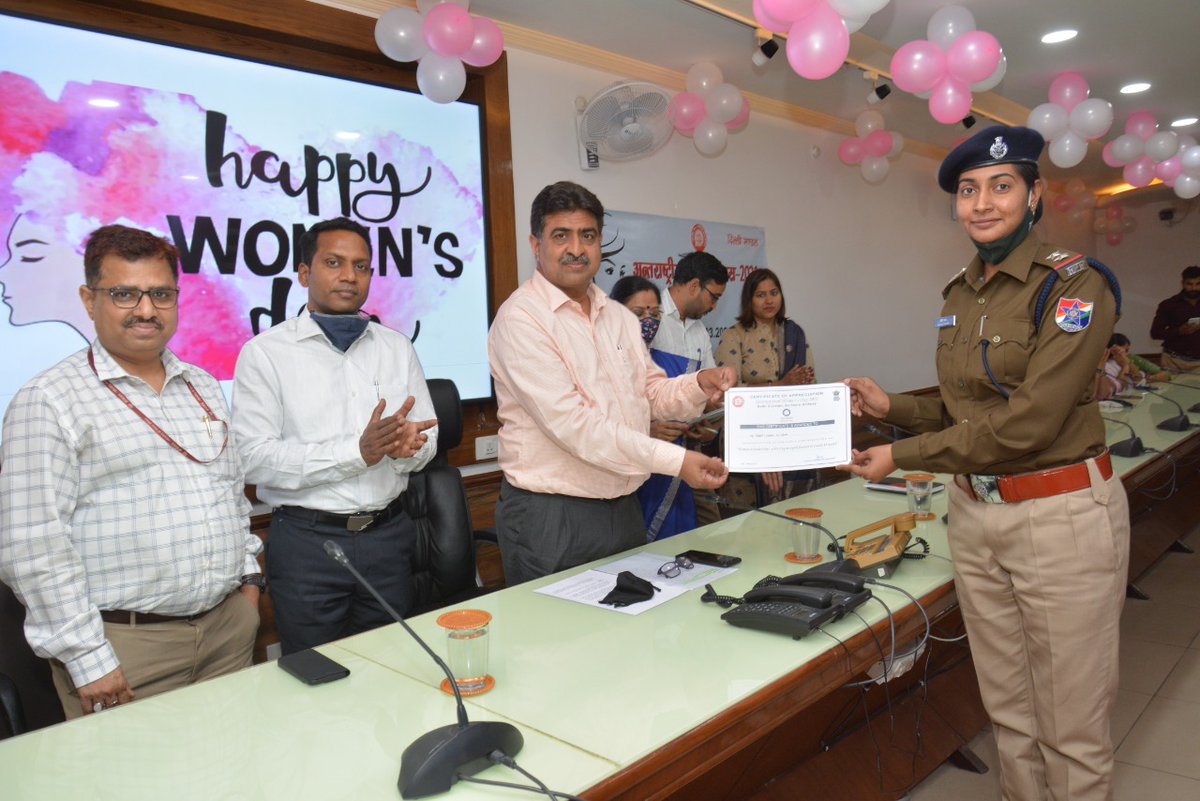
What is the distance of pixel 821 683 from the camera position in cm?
145

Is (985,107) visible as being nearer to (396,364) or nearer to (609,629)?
(396,364)

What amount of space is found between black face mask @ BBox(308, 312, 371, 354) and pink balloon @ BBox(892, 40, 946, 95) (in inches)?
118

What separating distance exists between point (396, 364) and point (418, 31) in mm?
1535

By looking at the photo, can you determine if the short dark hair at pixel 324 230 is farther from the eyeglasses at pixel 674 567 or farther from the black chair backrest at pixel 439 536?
the eyeglasses at pixel 674 567

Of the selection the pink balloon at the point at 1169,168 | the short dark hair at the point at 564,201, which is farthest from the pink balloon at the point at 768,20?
the pink balloon at the point at 1169,168

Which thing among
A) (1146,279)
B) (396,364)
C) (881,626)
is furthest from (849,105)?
(1146,279)

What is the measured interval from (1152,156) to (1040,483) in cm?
570

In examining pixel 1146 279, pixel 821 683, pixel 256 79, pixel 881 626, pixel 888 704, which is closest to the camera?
pixel 821 683

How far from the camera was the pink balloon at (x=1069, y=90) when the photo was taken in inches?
199

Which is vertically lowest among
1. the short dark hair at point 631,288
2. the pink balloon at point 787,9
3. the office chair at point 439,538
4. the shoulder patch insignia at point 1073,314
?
the office chair at point 439,538

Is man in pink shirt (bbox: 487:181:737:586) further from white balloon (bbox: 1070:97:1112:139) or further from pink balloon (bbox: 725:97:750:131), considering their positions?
white balloon (bbox: 1070:97:1112:139)

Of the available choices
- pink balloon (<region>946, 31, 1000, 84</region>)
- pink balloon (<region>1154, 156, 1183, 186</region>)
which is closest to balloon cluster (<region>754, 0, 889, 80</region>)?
pink balloon (<region>946, 31, 1000, 84</region>)

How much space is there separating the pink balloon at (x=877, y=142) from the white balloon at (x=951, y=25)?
5.36ft

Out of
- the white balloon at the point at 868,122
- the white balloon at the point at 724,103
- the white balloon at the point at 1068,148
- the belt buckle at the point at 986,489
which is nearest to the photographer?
the belt buckle at the point at 986,489
